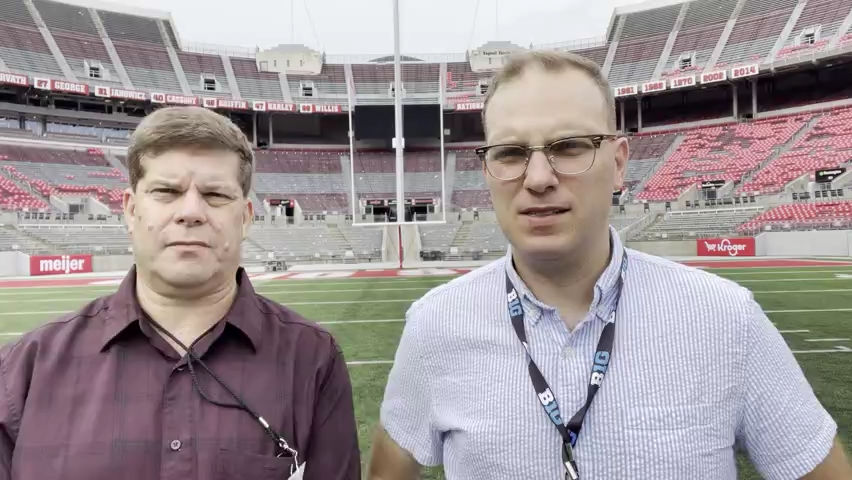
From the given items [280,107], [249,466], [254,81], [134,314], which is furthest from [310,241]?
[249,466]

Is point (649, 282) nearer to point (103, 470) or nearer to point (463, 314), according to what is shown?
point (463, 314)

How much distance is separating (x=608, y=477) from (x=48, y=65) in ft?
130

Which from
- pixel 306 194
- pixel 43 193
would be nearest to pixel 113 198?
pixel 43 193

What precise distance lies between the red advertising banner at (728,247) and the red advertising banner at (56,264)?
22.2 meters

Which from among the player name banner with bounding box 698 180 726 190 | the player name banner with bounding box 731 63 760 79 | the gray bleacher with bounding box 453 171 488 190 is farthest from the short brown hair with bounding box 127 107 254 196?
the player name banner with bounding box 731 63 760 79

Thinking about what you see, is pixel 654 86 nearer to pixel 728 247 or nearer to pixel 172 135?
pixel 728 247

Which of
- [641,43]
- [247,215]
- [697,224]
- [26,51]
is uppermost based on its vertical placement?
[641,43]

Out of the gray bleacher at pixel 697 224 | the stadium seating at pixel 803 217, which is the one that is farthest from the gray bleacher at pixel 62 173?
the stadium seating at pixel 803 217

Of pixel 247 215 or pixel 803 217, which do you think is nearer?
pixel 247 215

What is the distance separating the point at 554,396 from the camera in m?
1.17

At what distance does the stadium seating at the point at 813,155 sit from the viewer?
25.4m

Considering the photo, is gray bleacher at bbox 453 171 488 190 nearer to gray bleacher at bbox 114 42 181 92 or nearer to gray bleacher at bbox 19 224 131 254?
gray bleacher at bbox 19 224 131 254

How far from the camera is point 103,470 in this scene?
4.09 feet

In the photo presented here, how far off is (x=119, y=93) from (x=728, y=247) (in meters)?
32.6
